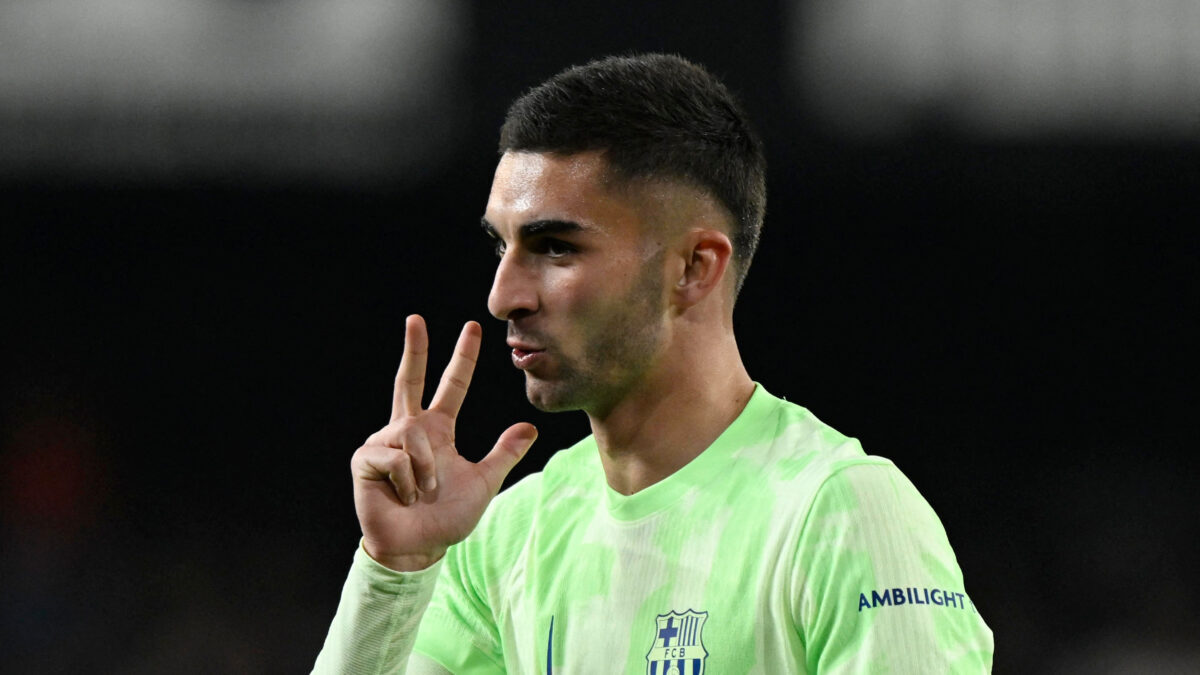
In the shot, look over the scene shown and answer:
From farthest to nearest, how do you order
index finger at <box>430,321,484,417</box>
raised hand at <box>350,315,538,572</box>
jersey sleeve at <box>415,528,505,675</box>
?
jersey sleeve at <box>415,528,505,675</box> < index finger at <box>430,321,484,417</box> < raised hand at <box>350,315,538,572</box>

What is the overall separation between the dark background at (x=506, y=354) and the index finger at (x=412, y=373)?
10.8 ft

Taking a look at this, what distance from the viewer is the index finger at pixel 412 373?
2.09 meters

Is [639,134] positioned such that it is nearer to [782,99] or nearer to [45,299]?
[782,99]

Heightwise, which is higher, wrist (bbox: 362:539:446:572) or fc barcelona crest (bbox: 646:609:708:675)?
wrist (bbox: 362:539:446:572)

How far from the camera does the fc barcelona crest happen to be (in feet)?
6.50

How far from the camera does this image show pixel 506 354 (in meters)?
5.50

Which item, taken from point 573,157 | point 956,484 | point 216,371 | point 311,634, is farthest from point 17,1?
point 573,157

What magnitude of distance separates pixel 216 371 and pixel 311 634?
1.06 m

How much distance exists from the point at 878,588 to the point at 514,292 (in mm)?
639

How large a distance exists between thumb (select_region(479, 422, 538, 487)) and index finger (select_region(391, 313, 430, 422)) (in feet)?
0.42

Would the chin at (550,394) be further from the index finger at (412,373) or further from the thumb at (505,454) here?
the index finger at (412,373)

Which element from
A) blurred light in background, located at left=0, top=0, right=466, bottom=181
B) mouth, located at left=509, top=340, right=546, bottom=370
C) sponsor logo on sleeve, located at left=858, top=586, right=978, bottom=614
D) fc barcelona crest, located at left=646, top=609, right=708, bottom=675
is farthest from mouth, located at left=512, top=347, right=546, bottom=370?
blurred light in background, located at left=0, top=0, right=466, bottom=181

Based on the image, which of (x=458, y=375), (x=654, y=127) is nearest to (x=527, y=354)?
(x=458, y=375)

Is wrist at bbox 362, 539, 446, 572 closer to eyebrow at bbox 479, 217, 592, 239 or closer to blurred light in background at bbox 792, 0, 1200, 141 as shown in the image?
eyebrow at bbox 479, 217, 592, 239
